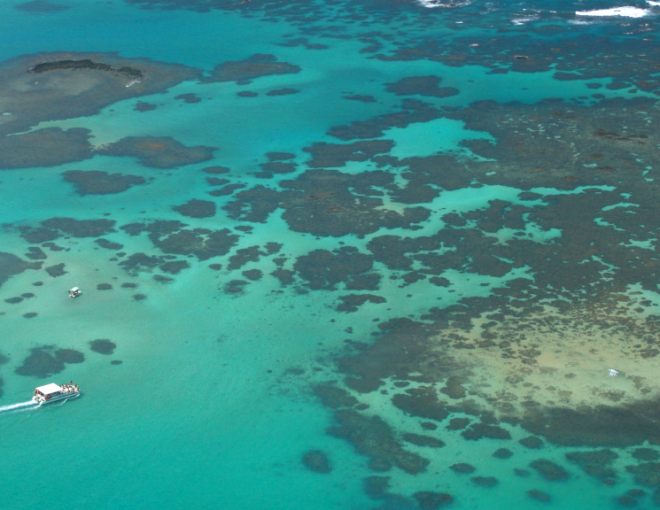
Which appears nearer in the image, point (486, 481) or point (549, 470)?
point (486, 481)

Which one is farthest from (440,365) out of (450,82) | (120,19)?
(120,19)

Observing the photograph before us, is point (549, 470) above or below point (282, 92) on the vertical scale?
below

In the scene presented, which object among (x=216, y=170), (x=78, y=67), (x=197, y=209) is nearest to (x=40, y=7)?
(x=78, y=67)

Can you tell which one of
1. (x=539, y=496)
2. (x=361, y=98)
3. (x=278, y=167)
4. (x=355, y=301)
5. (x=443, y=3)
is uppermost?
(x=443, y=3)

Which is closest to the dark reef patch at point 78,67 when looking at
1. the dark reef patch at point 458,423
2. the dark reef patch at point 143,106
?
the dark reef patch at point 143,106

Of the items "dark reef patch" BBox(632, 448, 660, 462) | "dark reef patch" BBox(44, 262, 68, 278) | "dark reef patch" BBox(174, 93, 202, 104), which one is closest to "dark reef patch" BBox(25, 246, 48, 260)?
"dark reef patch" BBox(44, 262, 68, 278)

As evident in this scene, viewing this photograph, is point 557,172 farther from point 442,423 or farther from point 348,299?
point 442,423

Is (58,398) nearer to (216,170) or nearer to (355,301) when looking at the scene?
(355,301)
